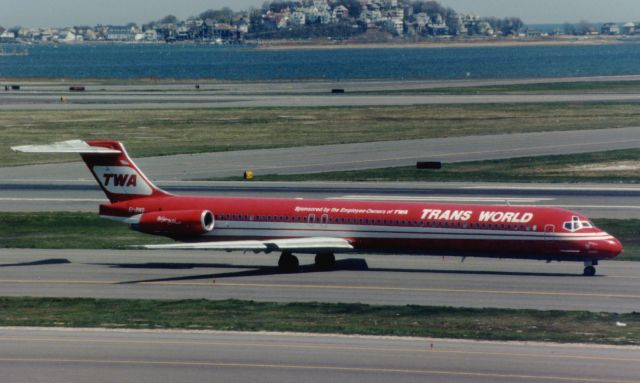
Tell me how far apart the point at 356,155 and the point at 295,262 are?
164 feet

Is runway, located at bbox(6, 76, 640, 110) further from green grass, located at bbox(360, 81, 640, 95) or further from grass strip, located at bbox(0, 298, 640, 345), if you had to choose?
grass strip, located at bbox(0, 298, 640, 345)

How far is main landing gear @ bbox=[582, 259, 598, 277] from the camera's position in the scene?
48.1 metres

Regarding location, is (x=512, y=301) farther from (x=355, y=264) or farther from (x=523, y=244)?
(x=355, y=264)

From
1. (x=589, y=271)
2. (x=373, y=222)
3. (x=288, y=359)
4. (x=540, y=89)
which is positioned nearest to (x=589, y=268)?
(x=589, y=271)

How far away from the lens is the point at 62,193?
3086 inches

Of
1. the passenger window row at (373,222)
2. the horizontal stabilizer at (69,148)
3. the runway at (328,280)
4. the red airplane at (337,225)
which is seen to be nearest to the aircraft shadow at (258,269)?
the runway at (328,280)

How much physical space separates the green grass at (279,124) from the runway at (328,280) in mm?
47072

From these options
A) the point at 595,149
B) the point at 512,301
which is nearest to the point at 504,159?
the point at 595,149

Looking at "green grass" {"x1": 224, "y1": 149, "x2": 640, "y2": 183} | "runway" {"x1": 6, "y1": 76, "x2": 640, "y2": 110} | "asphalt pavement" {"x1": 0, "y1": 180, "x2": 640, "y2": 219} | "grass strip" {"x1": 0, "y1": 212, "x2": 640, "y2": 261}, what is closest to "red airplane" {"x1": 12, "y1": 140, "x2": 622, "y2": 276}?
"grass strip" {"x1": 0, "y1": 212, "x2": 640, "y2": 261}

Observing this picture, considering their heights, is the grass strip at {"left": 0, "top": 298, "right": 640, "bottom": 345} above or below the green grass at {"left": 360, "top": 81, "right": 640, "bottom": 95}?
above

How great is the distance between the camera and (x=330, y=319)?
128 ft

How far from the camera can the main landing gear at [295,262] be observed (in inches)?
1989

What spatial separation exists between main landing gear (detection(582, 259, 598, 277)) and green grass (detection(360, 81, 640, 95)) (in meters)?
120

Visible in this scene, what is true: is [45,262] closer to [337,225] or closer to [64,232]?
[64,232]
